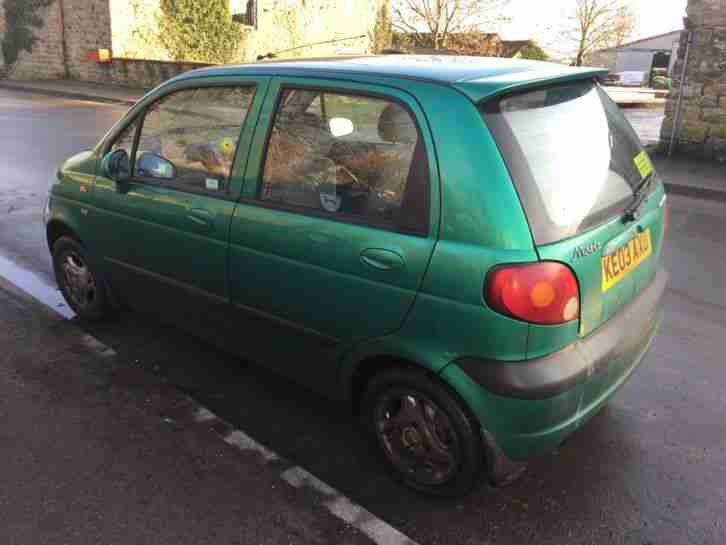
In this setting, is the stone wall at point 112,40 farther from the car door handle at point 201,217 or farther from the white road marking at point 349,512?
the white road marking at point 349,512

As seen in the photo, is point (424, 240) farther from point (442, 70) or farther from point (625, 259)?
point (625, 259)

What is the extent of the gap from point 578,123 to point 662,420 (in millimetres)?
1670

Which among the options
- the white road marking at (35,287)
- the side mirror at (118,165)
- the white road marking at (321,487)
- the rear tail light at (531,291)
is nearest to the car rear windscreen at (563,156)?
the rear tail light at (531,291)

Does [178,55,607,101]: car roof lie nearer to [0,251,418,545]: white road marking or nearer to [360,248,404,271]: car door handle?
[360,248,404,271]: car door handle

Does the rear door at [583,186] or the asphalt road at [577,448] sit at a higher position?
the rear door at [583,186]

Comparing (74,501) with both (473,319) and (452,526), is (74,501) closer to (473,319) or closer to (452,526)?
(452,526)

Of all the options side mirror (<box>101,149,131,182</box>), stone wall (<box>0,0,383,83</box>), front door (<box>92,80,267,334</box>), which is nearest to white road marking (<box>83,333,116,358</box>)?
front door (<box>92,80,267,334</box>)

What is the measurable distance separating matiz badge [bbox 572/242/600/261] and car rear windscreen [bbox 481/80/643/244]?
7 centimetres

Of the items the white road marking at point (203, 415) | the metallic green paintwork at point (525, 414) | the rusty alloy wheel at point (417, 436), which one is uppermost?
the metallic green paintwork at point (525, 414)

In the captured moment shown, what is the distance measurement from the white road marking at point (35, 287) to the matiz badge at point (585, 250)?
11.7ft

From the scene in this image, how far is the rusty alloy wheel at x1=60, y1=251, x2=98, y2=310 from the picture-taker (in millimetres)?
4277

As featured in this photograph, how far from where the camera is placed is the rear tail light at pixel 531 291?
227 cm

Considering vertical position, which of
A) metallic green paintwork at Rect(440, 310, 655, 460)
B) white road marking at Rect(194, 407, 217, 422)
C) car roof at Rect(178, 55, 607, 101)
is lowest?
white road marking at Rect(194, 407, 217, 422)

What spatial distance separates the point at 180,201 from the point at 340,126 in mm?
1008
